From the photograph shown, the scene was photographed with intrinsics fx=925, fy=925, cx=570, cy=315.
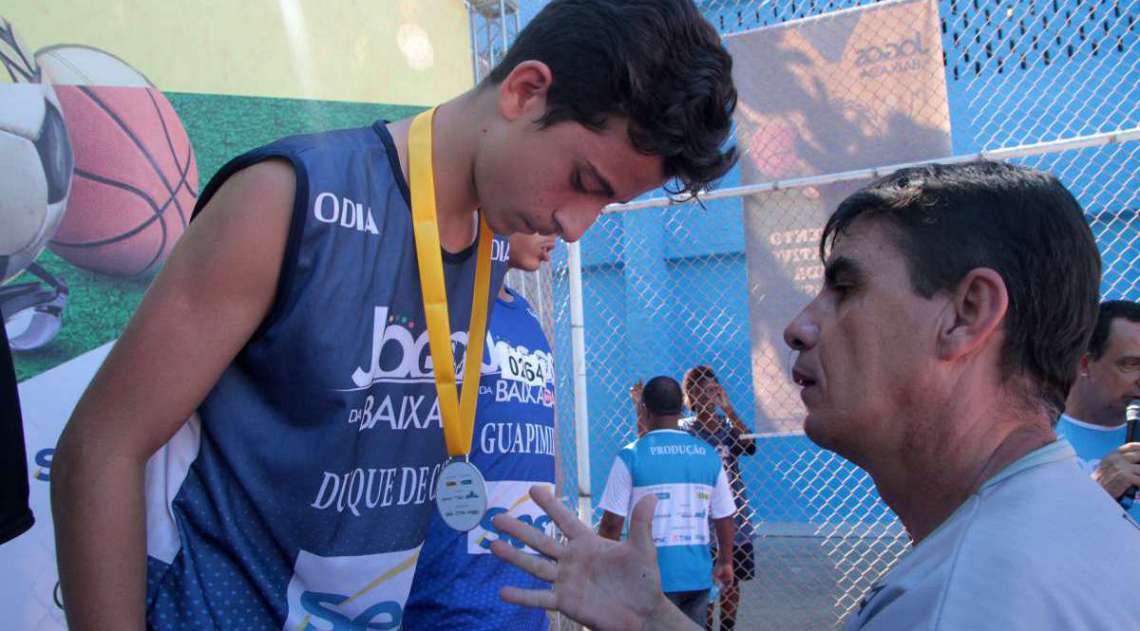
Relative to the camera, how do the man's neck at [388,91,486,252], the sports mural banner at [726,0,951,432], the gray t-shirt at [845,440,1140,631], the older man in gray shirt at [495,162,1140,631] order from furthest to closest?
the sports mural banner at [726,0,951,432], the man's neck at [388,91,486,252], the older man in gray shirt at [495,162,1140,631], the gray t-shirt at [845,440,1140,631]

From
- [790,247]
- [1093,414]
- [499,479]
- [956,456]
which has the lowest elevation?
[1093,414]

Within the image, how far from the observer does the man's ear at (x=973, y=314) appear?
1.41 meters

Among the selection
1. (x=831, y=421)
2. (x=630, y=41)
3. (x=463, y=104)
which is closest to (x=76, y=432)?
(x=463, y=104)

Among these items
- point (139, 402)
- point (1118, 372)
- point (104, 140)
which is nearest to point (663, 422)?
point (1118, 372)

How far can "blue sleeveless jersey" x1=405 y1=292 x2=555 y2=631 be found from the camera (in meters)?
2.57

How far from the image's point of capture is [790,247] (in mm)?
4852

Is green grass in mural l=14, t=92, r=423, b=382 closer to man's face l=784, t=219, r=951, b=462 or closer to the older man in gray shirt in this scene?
the older man in gray shirt

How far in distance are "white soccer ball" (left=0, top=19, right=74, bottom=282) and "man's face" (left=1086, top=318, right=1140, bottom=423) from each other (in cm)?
430

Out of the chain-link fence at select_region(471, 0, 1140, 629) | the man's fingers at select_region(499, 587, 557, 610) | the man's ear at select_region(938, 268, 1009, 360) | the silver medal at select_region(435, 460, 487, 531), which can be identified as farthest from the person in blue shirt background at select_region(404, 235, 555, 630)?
the chain-link fence at select_region(471, 0, 1140, 629)

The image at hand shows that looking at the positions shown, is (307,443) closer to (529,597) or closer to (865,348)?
(529,597)

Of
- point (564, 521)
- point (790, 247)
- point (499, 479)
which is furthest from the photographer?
point (790, 247)

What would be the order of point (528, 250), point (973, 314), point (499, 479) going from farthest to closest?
point (528, 250) → point (499, 479) → point (973, 314)

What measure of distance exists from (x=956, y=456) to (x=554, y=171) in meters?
0.81

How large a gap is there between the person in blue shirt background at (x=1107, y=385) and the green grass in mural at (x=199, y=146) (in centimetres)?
347
